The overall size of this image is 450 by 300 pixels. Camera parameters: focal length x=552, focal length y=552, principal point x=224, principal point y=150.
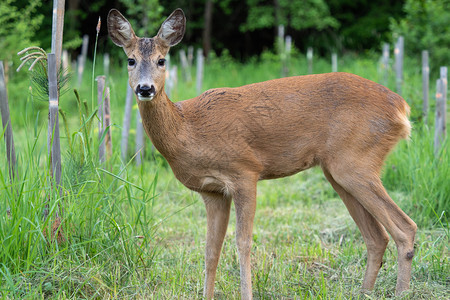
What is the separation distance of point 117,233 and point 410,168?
3.19 m

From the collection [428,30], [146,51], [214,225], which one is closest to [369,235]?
[214,225]

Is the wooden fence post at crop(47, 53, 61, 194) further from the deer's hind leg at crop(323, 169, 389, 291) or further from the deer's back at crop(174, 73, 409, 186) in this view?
the deer's hind leg at crop(323, 169, 389, 291)

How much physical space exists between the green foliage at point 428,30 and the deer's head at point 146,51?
32.6 feet

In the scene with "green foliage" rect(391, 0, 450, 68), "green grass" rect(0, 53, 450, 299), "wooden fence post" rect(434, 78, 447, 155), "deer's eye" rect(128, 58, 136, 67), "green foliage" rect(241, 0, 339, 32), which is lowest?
"green grass" rect(0, 53, 450, 299)

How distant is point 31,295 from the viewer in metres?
3.21

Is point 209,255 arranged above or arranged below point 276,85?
below

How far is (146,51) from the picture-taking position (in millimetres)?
3574

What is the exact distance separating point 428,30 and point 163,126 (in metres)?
10.5

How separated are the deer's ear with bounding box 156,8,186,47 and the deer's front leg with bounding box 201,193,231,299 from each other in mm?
1110

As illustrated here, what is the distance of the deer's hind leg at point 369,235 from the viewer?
3939 millimetres

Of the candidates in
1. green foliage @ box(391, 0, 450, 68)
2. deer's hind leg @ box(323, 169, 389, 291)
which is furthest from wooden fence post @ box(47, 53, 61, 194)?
green foliage @ box(391, 0, 450, 68)

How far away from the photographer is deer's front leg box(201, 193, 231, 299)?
156 inches

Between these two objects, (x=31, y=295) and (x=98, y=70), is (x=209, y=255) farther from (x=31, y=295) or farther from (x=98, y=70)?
(x=98, y=70)

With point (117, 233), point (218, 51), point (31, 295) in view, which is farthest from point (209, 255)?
point (218, 51)
